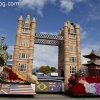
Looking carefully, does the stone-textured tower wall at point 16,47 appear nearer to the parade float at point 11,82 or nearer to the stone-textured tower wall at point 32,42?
the stone-textured tower wall at point 32,42

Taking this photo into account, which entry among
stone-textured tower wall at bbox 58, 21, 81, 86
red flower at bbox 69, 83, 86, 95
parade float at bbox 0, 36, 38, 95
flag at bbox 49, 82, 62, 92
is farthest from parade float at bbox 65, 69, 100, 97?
parade float at bbox 0, 36, 38, 95

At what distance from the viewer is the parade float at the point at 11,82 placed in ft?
71.5

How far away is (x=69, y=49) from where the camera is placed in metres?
34.3

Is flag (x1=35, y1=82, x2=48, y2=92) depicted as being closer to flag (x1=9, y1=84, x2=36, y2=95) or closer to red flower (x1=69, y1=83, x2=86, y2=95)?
flag (x1=9, y1=84, x2=36, y2=95)

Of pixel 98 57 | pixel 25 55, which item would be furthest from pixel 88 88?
pixel 25 55

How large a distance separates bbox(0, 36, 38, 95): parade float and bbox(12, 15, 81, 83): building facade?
4854 mm

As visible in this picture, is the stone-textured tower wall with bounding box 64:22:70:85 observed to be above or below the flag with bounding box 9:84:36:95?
above

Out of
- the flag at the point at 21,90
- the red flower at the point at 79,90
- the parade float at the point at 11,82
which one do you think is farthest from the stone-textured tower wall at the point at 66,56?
the flag at the point at 21,90

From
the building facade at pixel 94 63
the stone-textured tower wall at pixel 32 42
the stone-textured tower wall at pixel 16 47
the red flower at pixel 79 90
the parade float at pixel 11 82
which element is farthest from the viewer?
the building facade at pixel 94 63

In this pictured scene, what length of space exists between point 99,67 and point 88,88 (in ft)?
30.0

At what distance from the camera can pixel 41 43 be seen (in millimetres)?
35531

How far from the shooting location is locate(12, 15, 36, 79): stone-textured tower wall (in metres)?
30.3

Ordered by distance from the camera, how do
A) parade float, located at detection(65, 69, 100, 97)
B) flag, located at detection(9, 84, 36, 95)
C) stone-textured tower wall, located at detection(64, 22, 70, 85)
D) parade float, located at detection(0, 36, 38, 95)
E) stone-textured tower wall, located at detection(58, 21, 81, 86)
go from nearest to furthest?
1. flag, located at detection(9, 84, 36, 95)
2. parade float, located at detection(0, 36, 38, 95)
3. parade float, located at detection(65, 69, 100, 97)
4. stone-textured tower wall, located at detection(64, 22, 70, 85)
5. stone-textured tower wall, located at detection(58, 21, 81, 86)

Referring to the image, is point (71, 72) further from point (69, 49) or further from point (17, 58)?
point (17, 58)
